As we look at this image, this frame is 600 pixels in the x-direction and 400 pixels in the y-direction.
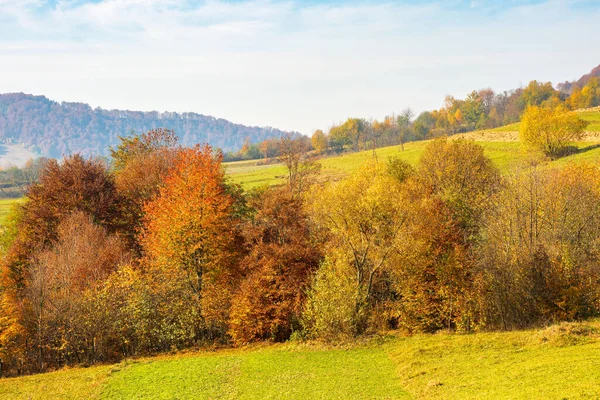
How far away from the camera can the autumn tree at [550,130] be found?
264 ft

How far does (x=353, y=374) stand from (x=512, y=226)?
2194 centimetres

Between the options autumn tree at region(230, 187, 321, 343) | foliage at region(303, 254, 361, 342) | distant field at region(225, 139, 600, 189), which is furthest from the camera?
distant field at region(225, 139, 600, 189)

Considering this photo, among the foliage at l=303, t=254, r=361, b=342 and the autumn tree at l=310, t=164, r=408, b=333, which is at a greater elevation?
the autumn tree at l=310, t=164, r=408, b=333

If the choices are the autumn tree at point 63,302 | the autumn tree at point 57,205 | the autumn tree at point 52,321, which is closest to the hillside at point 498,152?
the autumn tree at point 57,205

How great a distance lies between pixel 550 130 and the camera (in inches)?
3211

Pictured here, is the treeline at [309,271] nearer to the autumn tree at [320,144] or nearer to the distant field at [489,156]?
the distant field at [489,156]

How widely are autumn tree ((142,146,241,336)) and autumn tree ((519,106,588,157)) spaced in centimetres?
6385

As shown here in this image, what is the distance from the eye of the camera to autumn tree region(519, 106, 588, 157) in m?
80.4

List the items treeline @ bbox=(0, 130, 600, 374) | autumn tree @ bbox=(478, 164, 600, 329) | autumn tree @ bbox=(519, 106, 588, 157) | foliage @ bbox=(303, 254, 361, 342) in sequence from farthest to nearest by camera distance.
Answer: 1. autumn tree @ bbox=(519, 106, 588, 157)
2. treeline @ bbox=(0, 130, 600, 374)
3. foliage @ bbox=(303, 254, 361, 342)
4. autumn tree @ bbox=(478, 164, 600, 329)

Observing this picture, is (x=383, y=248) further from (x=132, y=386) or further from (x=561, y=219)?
(x=132, y=386)

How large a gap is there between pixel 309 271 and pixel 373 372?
15.7 m

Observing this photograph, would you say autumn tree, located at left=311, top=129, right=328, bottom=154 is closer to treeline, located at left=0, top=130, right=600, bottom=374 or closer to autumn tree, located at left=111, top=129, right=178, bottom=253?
autumn tree, located at left=111, top=129, right=178, bottom=253

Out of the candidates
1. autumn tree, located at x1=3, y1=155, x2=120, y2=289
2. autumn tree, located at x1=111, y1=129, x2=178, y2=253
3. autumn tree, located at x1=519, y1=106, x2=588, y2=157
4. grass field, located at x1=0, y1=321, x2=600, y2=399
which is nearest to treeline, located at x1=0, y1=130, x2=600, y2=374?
autumn tree, located at x1=3, y1=155, x2=120, y2=289

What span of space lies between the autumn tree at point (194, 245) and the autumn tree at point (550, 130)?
6385 centimetres
